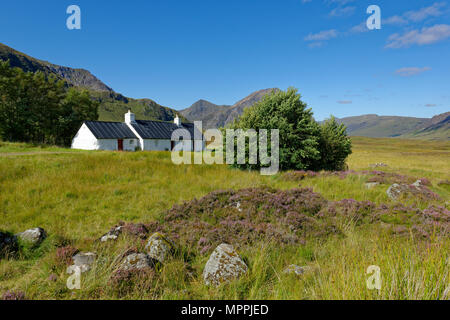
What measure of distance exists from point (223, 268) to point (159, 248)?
155 cm

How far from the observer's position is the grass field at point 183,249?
3.11m

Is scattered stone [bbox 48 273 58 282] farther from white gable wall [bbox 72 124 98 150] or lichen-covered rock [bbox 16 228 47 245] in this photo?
white gable wall [bbox 72 124 98 150]

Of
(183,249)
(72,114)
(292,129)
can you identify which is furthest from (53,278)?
(72,114)

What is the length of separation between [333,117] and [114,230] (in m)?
17.7

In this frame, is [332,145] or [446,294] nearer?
[446,294]

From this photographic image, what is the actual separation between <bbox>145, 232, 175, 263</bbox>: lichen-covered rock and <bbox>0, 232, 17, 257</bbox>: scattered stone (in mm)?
3499

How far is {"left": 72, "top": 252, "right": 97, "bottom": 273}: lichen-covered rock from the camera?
424 cm

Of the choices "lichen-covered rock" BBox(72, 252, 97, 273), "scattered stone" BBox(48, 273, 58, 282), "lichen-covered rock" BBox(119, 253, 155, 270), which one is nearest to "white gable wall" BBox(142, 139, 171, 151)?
"lichen-covered rock" BBox(72, 252, 97, 273)

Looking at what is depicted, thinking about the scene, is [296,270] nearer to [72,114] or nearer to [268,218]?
[268,218]

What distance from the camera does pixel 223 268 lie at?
12.6 ft

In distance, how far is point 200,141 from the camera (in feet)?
179

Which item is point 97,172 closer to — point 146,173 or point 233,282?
point 146,173

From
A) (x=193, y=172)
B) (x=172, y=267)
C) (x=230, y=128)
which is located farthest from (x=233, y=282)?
(x=230, y=128)

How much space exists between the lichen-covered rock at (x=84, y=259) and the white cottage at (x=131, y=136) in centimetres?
4081
